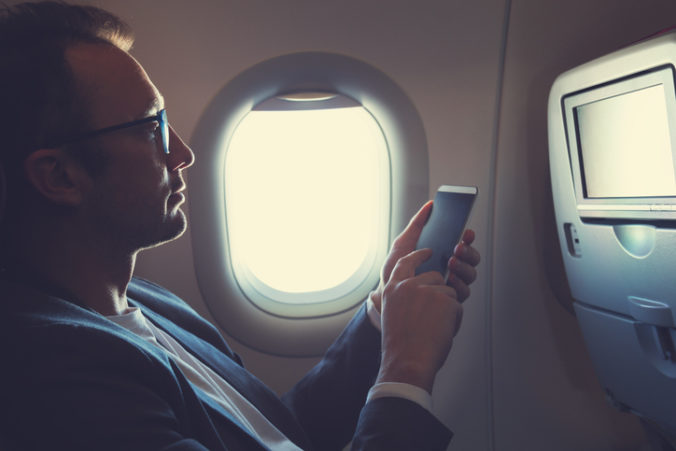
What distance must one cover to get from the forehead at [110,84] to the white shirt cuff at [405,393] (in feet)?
2.28

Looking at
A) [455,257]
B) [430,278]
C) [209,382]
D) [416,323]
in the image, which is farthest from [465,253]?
[209,382]

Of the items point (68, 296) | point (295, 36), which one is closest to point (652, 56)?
point (295, 36)

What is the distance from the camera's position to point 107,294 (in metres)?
1.02

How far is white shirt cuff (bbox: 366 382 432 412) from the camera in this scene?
2.94 ft

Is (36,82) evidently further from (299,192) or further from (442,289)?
(299,192)

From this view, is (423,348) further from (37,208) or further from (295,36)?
(295,36)

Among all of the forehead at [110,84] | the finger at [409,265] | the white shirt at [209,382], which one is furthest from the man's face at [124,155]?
the finger at [409,265]

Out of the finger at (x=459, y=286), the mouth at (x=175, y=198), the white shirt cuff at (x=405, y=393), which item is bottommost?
the white shirt cuff at (x=405, y=393)

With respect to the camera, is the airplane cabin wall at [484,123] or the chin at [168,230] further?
the airplane cabin wall at [484,123]

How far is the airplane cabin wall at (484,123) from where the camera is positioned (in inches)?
58.8

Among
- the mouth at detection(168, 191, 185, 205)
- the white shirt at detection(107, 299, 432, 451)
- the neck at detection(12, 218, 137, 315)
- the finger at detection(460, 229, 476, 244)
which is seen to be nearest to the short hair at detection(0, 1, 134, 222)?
the neck at detection(12, 218, 137, 315)

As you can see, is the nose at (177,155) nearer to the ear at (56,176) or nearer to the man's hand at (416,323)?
the ear at (56,176)

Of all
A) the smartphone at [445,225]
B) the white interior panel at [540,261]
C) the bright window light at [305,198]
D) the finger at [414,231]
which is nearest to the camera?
the smartphone at [445,225]

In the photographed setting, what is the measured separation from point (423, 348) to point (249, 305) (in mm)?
851
